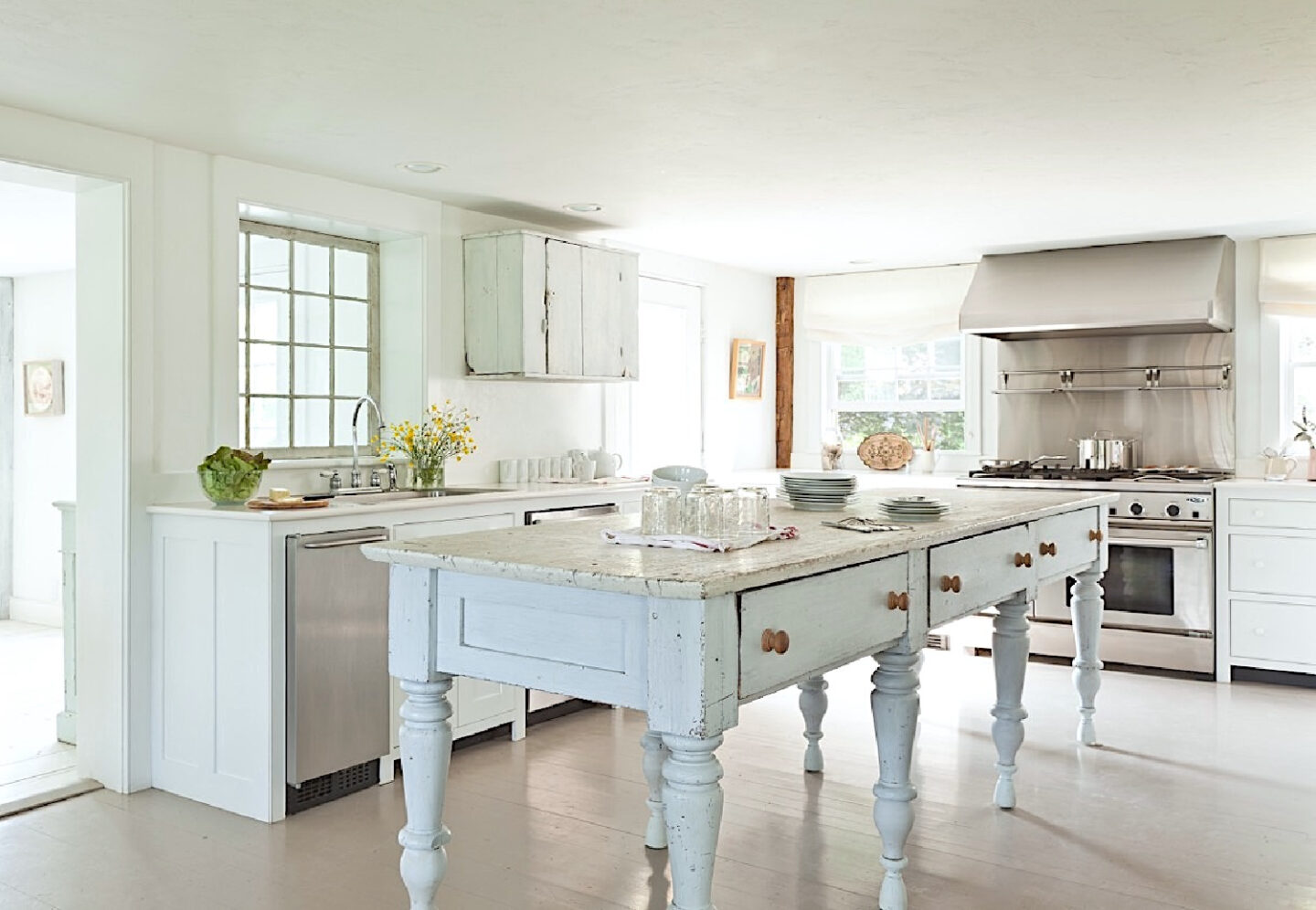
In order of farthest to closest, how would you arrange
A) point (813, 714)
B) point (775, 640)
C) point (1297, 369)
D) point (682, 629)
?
point (1297, 369), point (813, 714), point (775, 640), point (682, 629)

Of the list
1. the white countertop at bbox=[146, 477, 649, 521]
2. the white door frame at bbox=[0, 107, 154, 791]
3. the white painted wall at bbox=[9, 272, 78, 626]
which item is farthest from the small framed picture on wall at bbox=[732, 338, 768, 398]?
the white painted wall at bbox=[9, 272, 78, 626]

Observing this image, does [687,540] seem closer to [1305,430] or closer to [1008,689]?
[1008,689]

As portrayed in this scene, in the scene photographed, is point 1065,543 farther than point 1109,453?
No

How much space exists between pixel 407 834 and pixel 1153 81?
307 centimetres

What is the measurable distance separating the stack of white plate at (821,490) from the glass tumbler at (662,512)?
833 mm

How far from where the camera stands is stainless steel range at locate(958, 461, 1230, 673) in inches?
229

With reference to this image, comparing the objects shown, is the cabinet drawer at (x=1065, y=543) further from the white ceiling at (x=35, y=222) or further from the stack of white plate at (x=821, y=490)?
the white ceiling at (x=35, y=222)

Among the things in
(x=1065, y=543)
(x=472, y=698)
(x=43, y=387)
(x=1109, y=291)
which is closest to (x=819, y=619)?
(x=1065, y=543)

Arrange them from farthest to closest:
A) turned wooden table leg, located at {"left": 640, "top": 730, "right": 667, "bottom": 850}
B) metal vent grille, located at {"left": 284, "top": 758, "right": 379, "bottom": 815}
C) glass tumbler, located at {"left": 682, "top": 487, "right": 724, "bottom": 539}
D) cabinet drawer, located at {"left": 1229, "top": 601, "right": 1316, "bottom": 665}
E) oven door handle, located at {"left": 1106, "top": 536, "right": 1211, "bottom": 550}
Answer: oven door handle, located at {"left": 1106, "top": 536, "right": 1211, "bottom": 550} → cabinet drawer, located at {"left": 1229, "top": 601, "right": 1316, "bottom": 665} → metal vent grille, located at {"left": 284, "top": 758, "right": 379, "bottom": 815} → turned wooden table leg, located at {"left": 640, "top": 730, "right": 667, "bottom": 850} → glass tumbler, located at {"left": 682, "top": 487, "right": 724, "bottom": 539}

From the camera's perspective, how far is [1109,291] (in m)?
6.17

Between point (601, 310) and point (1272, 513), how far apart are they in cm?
363

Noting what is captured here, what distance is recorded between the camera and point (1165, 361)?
6.58 meters

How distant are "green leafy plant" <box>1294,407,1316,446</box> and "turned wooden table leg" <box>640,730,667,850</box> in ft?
15.2

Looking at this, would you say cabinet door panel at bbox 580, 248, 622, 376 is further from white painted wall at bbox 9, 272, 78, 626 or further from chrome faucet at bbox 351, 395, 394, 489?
white painted wall at bbox 9, 272, 78, 626
